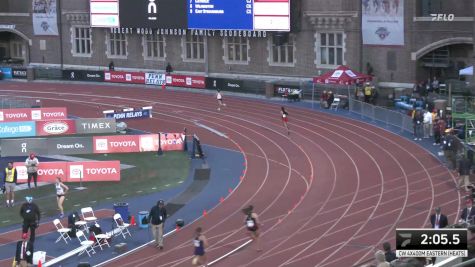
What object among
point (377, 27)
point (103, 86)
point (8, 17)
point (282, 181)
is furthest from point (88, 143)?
point (8, 17)

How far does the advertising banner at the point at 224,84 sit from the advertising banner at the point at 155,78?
181 inches

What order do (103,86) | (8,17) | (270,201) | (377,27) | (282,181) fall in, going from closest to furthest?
(270,201) < (282,181) < (377,27) < (103,86) < (8,17)

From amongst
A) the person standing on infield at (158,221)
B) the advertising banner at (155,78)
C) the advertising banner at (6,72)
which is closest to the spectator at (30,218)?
the person standing on infield at (158,221)

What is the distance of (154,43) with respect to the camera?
69250 millimetres

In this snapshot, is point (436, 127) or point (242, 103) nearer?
point (436, 127)

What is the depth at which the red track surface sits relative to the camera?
2455cm

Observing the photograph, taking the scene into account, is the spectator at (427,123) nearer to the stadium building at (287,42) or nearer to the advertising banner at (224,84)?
the stadium building at (287,42)

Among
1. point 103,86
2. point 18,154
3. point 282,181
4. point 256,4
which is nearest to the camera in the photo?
point 282,181

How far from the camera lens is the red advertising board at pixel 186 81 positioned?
62.8 meters

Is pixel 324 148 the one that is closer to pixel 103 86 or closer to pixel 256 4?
pixel 256 4

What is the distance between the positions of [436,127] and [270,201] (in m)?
12.7

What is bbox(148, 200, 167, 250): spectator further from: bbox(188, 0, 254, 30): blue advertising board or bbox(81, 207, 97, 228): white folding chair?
bbox(188, 0, 254, 30): blue advertising board

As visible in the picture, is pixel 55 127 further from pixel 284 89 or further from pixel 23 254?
pixel 23 254

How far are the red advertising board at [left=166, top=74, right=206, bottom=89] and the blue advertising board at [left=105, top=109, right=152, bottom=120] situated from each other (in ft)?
49.6
